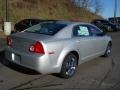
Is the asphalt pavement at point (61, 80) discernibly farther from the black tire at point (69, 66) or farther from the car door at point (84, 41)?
the car door at point (84, 41)

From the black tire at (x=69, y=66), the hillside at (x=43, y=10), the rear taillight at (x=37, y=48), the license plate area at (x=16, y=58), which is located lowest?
the hillside at (x=43, y=10)

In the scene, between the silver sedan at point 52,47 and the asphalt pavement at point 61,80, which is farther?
the silver sedan at point 52,47

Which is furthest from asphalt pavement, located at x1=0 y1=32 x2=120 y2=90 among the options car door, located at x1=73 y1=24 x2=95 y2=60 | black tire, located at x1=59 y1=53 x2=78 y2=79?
car door, located at x1=73 y1=24 x2=95 y2=60

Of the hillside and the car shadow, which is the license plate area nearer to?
the car shadow

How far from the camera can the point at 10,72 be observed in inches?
301

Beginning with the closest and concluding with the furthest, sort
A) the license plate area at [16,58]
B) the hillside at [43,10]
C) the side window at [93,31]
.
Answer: the license plate area at [16,58], the side window at [93,31], the hillside at [43,10]

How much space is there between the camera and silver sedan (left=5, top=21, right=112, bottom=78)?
21.8 ft

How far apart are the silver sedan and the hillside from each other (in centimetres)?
2460

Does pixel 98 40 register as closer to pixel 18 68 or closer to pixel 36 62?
pixel 18 68

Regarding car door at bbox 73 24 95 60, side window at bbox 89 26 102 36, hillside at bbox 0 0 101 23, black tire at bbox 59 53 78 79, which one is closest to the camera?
black tire at bbox 59 53 78 79

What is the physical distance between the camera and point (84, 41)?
8070 millimetres

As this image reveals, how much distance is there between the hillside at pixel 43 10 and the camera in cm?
3422

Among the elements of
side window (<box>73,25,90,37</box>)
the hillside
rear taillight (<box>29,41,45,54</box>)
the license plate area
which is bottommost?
the hillside

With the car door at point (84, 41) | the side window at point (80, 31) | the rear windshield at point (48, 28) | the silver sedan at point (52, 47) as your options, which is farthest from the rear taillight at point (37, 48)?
the side window at point (80, 31)
